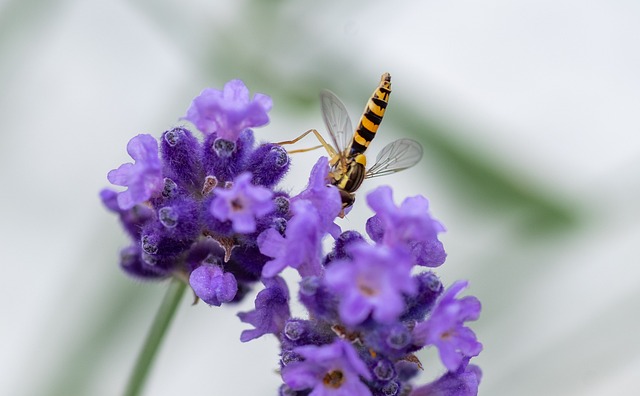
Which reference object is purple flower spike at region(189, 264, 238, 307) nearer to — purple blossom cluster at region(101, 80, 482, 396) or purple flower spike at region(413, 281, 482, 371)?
purple blossom cluster at region(101, 80, 482, 396)

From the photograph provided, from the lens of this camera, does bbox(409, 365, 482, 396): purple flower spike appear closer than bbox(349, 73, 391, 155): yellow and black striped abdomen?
Yes

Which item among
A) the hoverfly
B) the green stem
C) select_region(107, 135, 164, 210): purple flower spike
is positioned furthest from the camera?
the hoverfly

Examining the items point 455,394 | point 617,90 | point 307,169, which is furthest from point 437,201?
point 455,394

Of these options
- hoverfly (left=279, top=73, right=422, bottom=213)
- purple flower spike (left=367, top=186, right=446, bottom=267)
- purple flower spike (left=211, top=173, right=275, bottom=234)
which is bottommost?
purple flower spike (left=211, top=173, right=275, bottom=234)

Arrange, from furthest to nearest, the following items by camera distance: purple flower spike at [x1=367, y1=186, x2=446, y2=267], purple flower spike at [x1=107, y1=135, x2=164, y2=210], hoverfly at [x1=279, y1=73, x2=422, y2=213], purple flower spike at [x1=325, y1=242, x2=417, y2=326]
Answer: hoverfly at [x1=279, y1=73, x2=422, y2=213] < purple flower spike at [x1=107, y1=135, x2=164, y2=210] < purple flower spike at [x1=367, y1=186, x2=446, y2=267] < purple flower spike at [x1=325, y1=242, x2=417, y2=326]

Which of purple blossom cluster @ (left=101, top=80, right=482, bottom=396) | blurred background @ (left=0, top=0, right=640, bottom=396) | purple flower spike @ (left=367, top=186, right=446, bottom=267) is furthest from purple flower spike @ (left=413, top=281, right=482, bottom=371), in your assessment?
blurred background @ (left=0, top=0, right=640, bottom=396)

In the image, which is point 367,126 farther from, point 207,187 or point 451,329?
point 451,329

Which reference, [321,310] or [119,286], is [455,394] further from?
[119,286]
